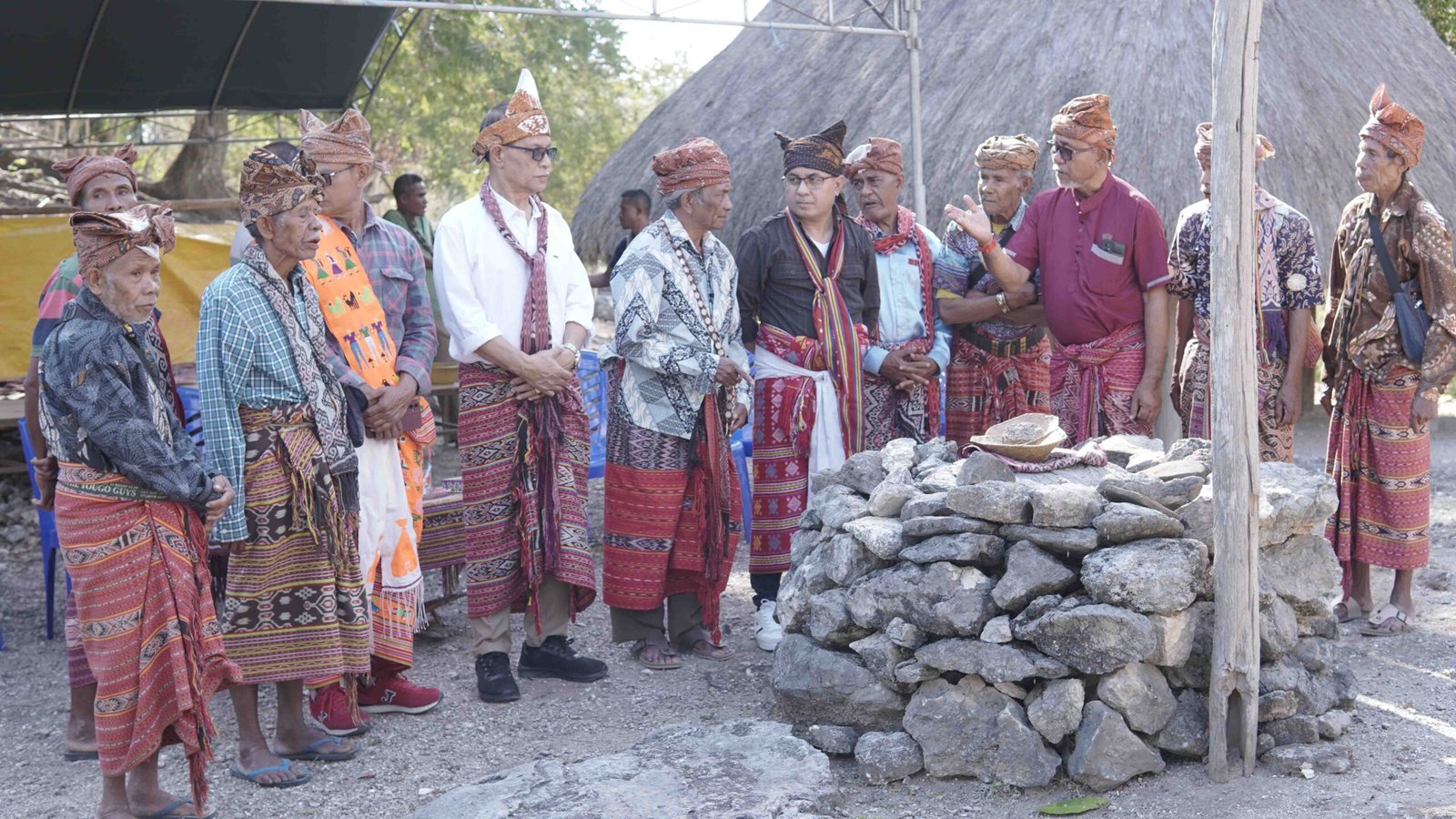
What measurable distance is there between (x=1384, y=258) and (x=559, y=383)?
121 inches

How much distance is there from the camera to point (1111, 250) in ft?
16.1

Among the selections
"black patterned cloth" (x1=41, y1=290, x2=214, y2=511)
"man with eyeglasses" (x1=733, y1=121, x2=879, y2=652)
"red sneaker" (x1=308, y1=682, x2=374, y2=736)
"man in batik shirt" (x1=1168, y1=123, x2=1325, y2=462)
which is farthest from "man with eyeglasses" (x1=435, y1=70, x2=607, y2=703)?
"man in batik shirt" (x1=1168, y1=123, x2=1325, y2=462)

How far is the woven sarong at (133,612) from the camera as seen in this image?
3365 mm

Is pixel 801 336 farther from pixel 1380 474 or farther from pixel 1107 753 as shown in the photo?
pixel 1380 474

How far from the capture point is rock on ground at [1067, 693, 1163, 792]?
3568 mm

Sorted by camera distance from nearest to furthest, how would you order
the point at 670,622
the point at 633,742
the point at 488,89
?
the point at 633,742 < the point at 670,622 < the point at 488,89

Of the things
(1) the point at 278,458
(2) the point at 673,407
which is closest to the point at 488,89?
(2) the point at 673,407

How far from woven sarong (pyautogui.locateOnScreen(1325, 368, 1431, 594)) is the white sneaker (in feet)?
6.96

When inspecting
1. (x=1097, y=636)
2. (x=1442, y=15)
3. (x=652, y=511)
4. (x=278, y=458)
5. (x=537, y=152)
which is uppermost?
(x=1442, y=15)

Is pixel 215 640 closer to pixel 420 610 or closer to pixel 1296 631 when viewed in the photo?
pixel 420 610

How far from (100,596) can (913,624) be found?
2.20 m

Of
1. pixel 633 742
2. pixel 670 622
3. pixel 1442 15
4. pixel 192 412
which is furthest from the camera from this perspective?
pixel 1442 15

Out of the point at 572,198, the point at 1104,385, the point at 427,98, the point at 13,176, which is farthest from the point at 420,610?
the point at 572,198

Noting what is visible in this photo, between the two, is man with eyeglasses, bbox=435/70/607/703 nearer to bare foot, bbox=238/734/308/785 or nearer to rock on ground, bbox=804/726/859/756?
bare foot, bbox=238/734/308/785
